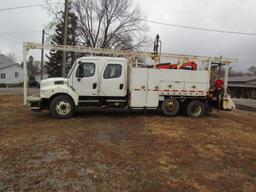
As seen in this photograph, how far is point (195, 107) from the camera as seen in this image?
10.6 meters

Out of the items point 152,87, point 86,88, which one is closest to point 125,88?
point 152,87

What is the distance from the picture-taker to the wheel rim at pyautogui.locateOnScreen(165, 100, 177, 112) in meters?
10.2

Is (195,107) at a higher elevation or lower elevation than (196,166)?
higher

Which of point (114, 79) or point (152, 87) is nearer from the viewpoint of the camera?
point (114, 79)

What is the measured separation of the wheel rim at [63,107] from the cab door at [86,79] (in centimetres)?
64

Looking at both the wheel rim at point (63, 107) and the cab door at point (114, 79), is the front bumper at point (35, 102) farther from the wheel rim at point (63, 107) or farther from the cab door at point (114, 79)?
the cab door at point (114, 79)

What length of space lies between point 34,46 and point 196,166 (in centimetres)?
821

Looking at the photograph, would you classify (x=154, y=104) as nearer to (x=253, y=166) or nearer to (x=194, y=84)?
(x=194, y=84)

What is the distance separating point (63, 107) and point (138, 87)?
3097 mm

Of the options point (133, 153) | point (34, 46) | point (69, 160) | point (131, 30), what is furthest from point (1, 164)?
point (131, 30)

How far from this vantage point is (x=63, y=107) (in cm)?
918

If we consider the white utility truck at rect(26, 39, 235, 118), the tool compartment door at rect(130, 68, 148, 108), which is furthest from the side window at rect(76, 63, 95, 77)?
the tool compartment door at rect(130, 68, 148, 108)

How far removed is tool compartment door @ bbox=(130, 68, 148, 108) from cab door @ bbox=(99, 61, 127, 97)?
39 centimetres

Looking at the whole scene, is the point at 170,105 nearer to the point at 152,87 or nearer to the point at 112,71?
the point at 152,87
